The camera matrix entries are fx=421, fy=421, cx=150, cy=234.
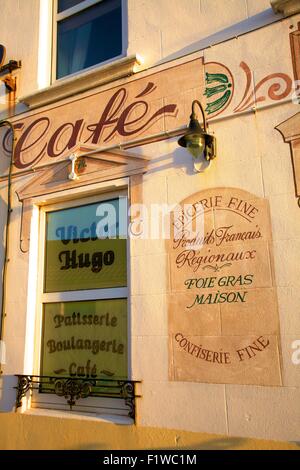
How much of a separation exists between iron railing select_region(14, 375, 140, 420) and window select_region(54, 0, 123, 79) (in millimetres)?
3560

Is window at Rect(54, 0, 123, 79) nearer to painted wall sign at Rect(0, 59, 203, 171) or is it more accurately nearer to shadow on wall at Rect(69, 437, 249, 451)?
painted wall sign at Rect(0, 59, 203, 171)

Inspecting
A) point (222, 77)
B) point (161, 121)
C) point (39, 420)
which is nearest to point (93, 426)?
point (39, 420)

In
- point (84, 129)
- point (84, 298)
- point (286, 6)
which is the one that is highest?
point (286, 6)

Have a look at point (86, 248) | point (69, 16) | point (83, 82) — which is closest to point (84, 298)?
point (86, 248)

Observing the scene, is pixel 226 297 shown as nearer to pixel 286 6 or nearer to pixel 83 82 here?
pixel 286 6

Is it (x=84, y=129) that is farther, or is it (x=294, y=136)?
(x=84, y=129)

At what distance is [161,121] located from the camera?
415 centimetres

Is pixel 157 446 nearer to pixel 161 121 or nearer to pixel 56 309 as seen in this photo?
pixel 56 309

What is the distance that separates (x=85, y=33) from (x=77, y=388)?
4.17 metres

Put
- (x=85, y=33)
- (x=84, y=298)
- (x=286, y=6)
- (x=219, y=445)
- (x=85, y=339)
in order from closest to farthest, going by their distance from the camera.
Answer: (x=219, y=445)
(x=286, y=6)
(x=85, y=339)
(x=84, y=298)
(x=85, y=33)

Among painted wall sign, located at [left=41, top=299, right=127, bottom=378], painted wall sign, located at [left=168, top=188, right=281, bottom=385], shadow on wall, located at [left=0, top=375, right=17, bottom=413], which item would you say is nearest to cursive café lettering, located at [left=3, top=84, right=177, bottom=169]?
painted wall sign, located at [left=168, top=188, right=281, bottom=385]

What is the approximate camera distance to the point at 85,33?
5.25 m

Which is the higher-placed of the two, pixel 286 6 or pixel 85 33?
pixel 85 33
